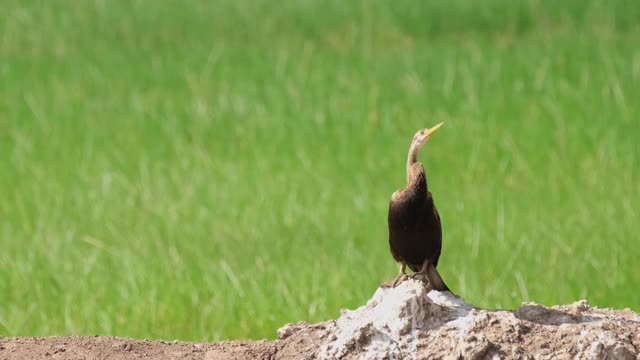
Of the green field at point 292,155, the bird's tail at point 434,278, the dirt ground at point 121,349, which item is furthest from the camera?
the green field at point 292,155

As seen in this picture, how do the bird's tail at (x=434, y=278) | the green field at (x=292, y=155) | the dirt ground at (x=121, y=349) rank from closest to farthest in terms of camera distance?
the bird's tail at (x=434, y=278)
the dirt ground at (x=121, y=349)
the green field at (x=292, y=155)

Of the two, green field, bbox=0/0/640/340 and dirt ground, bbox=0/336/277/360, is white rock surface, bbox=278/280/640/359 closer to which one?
dirt ground, bbox=0/336/277/360

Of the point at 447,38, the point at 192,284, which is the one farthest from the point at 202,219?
the point at 447,38

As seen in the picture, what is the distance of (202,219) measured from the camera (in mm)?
7727

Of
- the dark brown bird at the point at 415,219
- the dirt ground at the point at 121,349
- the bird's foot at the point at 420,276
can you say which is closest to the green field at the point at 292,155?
the dirt ground at the point at 121,349

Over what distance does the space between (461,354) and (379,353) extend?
287 mm

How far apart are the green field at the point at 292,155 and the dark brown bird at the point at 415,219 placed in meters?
1.76

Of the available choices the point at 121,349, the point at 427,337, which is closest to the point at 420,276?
the point at 427,337

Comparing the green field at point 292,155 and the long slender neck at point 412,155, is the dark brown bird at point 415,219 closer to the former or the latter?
the long slender neck at point 412,155

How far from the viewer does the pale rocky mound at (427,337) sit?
4.53 m

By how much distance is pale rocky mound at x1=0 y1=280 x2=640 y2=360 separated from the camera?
4531mm

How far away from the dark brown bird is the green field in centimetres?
176

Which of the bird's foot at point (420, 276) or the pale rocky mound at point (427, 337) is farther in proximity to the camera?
the bird's foot at point (420, 276)

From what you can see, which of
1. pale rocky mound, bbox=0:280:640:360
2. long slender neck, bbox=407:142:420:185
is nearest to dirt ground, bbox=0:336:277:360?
pale rocky mound, bbox=0:280:640:360
